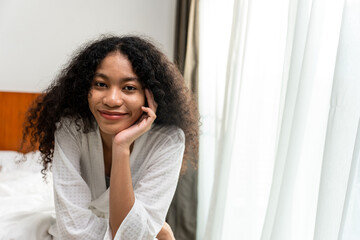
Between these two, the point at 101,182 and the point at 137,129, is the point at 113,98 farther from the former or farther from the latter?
the point at 101,182

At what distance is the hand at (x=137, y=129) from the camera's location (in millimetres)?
1147

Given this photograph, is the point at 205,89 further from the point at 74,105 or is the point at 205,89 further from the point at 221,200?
the point at 74,105

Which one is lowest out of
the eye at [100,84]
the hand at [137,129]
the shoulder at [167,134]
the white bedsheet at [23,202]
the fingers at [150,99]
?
the white bedsheet at [23,202]

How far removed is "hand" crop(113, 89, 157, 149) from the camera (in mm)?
→ 1147

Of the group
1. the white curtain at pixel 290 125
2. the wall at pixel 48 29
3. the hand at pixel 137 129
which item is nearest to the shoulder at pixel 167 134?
the hand at pixel 137 129

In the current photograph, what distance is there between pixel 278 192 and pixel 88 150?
69cm

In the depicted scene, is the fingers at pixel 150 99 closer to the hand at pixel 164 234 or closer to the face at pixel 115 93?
the face at pixel 115 93

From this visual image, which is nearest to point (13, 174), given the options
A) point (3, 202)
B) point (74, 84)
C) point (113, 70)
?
point (3, 202)

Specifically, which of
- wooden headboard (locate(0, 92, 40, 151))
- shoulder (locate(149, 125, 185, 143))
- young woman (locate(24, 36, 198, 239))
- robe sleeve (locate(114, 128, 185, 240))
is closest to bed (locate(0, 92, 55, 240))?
wooden headboard (locate(0, 92, 40, 151))

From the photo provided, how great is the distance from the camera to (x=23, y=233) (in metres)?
1.21

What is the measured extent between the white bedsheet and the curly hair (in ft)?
0.80

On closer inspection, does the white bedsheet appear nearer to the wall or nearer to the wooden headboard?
the wooden headboard

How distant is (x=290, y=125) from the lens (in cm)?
125

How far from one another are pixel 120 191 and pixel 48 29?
6.59ft
